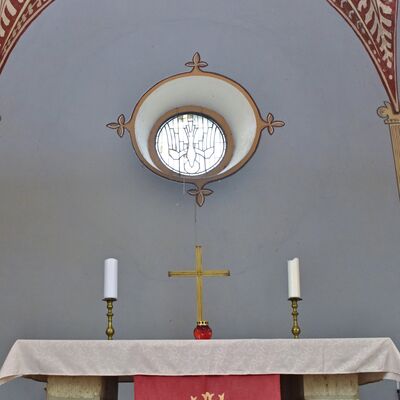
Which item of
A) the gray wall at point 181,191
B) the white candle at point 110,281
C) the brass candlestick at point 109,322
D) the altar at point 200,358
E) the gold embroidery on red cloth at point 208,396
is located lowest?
the gold embroidery on red cloth at point 208,396

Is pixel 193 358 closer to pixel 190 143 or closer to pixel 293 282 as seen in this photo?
pixel 293 282

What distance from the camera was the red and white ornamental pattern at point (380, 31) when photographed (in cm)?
721

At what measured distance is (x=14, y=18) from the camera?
7.13 m

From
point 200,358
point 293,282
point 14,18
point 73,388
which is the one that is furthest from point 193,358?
point 14,18

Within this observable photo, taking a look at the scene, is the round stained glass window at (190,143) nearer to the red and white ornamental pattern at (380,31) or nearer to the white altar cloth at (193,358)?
the red and white ornamental pattern at (380,31)

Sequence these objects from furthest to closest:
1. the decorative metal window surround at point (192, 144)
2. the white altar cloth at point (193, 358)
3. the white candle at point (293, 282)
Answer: the decorative metal window surround at point (192, 144) → the white candle at point (293, 282) → the white altar cloth at point (193, 358)

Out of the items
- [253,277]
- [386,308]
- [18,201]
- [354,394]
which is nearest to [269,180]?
[253,277]

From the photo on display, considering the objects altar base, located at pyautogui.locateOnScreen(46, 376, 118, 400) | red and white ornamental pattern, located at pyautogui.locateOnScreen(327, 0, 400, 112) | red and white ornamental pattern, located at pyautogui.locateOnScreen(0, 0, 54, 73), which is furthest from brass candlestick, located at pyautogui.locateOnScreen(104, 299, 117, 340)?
red and white ornamental pattern, located at pyautogui.locateOnScreen(327, 0, 400, 112)

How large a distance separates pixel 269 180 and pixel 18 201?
79.6 inches

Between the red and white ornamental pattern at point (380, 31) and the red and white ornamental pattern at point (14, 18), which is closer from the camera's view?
the red and white ornamental pattern at point (14, 18)

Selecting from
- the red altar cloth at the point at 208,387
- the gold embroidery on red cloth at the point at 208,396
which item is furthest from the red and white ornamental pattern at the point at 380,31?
the gold embroidery on red cloth at the point at 208,396

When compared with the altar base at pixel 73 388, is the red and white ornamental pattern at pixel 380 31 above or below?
above

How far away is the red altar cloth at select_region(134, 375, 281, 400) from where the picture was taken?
4.68 metres

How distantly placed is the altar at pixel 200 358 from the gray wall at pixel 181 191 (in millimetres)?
1711
